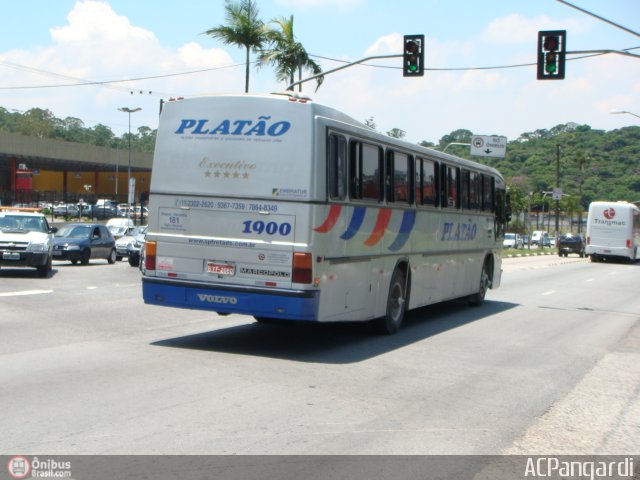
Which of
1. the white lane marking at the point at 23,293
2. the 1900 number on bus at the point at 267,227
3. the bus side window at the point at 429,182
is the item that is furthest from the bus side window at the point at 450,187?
the white lane marking at the point at 23,293

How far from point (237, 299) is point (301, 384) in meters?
2.29

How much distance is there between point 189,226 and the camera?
11727mm

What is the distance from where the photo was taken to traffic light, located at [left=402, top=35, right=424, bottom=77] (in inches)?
934

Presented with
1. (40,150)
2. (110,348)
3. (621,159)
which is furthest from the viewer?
(621,159)

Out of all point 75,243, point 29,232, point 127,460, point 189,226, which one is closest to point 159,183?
point 189,226

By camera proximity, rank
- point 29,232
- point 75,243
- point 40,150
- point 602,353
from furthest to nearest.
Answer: point 40,150 → point 75,243 → point 29,232 → point 602,353

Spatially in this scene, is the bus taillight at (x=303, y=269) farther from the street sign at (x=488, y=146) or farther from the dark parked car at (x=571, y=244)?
the street sign at (x=488, y=146)

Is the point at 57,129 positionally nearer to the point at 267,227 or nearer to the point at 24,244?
the point at 24,244

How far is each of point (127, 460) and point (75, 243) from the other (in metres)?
25.3

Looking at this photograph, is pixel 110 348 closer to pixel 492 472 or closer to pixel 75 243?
pixel 492 472

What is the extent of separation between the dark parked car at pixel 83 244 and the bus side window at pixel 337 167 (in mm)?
20380

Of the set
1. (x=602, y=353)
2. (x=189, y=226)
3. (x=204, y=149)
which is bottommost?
(x=602, y=353)

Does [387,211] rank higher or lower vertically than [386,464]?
higher

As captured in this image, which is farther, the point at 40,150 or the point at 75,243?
the point at 40,150
